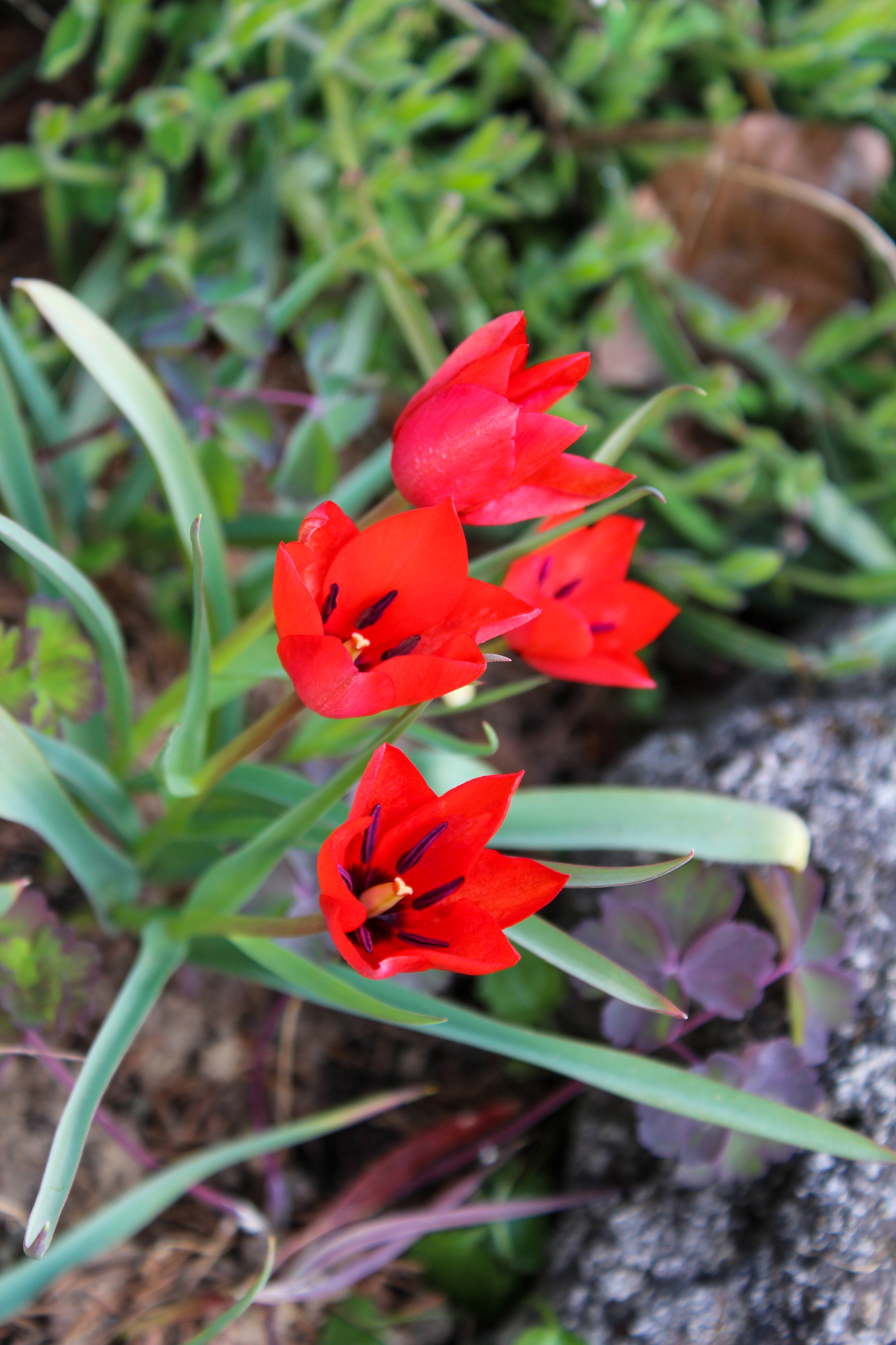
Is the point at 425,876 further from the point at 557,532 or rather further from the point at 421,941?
the point at 557,532

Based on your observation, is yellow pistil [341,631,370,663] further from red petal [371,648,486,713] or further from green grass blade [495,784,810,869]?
green grass blade [495,784,810,869]

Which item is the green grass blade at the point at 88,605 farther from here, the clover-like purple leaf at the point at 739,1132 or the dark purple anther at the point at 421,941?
the clover-like purple leaf at the point at 739,1132

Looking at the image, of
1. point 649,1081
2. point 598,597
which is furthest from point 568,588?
point 649,1081

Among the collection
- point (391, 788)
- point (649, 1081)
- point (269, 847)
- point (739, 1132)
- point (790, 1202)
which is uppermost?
point (391, 788)

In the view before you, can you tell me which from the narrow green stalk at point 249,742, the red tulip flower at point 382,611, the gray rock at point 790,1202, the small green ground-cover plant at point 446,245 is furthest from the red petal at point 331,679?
the gray rock at point 790,1202

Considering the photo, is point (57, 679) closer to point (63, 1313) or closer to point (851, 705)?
point (63, 1313)

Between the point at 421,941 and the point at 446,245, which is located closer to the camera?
the point at 421,941

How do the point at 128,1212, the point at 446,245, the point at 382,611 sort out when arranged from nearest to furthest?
the point at 382,611, the point at 128,1212, the point at 446,245
